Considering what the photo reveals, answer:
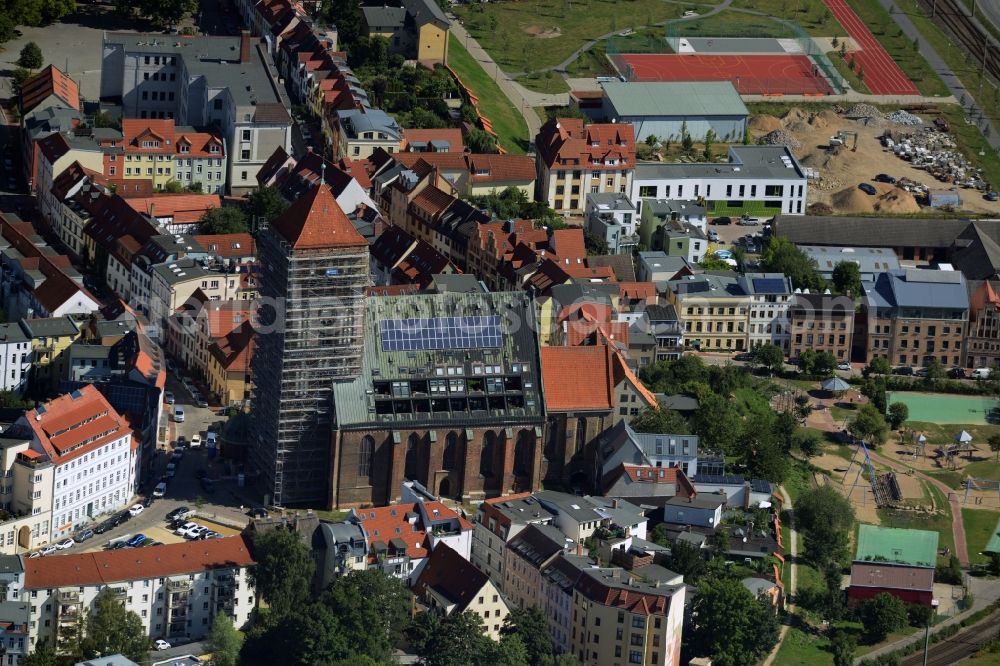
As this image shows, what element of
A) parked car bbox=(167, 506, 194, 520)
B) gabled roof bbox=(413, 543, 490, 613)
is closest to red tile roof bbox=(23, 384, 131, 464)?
parked car bbox=(167, 506, 194, 520)

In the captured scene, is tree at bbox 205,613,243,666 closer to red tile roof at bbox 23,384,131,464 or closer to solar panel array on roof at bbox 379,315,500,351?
red tile roof at bbox 23,384,131,464

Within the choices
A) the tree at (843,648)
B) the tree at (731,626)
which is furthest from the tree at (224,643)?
the tree at (843,648)

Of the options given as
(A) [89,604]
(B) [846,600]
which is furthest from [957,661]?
(A) [89,604]

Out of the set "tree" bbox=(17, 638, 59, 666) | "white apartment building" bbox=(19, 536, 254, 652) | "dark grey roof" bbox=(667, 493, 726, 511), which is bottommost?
"tree" bbox=(17, 638, 59, 666)

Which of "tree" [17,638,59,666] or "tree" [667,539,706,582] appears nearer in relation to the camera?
"tree" [17,638,59,666]

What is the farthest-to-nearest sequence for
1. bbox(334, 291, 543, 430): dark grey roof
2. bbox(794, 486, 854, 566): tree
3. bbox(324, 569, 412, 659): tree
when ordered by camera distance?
bbox(794, 486, 854, 566): tree, bbox(334, 291, 543, 430): dark grey roof, bbox(324, 569, 412, 659): tree

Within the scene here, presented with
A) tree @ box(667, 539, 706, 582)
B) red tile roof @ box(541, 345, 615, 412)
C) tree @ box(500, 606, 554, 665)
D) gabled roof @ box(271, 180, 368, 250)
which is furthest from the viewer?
red tile roof @ box(541, 345, 615, 412)

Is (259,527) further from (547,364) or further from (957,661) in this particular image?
(957,661)

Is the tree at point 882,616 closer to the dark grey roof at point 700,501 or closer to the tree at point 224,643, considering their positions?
the dark grey roof at point 700,501
